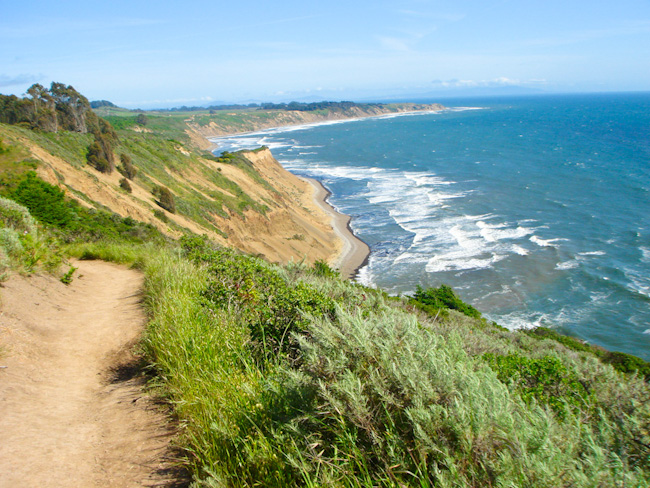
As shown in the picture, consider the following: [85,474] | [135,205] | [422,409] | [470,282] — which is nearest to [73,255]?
[85,474]

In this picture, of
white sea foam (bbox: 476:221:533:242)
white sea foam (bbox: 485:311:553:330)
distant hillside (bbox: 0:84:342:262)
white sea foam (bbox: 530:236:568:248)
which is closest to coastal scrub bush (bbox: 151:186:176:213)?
distant hillside (bbox: 0:84:342:262)

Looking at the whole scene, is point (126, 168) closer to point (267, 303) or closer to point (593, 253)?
A: point (267, 303)

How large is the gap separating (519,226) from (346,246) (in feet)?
58.3

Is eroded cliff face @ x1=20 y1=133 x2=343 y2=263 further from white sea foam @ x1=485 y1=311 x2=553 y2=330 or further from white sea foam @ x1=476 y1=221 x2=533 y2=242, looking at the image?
white sea foam @ x1=476 y1=221 x2=533 y2=242

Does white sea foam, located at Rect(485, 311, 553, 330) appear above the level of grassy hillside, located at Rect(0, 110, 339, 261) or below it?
below

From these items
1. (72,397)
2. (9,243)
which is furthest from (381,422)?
(9,243)

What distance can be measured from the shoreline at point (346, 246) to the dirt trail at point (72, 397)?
67.0 ft

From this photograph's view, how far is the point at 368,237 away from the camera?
43.7 m

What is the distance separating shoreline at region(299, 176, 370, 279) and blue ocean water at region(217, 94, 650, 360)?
1048 mm

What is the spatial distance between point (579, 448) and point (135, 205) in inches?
1065

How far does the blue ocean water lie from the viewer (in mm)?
28328

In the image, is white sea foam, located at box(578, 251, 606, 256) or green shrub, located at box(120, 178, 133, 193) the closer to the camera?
green shrub, located at box(120, 178, 133, 193)

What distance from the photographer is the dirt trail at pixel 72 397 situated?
11.5ft

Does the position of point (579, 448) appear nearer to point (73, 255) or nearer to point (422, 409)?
point (422, 409)
